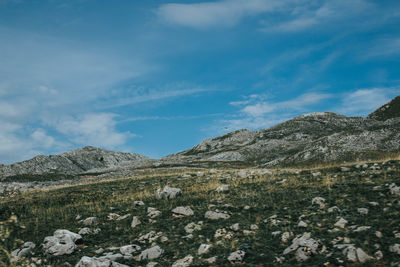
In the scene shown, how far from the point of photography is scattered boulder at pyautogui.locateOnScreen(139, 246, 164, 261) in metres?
9.22

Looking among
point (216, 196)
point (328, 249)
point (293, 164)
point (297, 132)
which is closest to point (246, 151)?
point (297, 132)

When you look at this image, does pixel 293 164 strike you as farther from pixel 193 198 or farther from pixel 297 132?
pixel 297 132

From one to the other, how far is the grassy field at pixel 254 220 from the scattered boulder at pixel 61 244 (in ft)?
0.88

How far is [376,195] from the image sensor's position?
41.8 ft

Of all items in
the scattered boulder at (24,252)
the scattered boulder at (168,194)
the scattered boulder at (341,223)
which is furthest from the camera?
the scattered boulder at (168,194)

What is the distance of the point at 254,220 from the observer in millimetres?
11836

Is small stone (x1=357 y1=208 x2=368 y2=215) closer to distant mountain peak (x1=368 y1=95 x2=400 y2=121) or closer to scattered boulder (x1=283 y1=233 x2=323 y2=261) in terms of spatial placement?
scattered boulder (x1=283 y1=233 x2=323 y2=261)

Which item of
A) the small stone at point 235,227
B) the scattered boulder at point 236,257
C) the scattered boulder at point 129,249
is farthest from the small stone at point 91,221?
the scattered boulder at point 236,257

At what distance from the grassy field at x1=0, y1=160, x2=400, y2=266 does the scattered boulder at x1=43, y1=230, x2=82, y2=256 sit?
0.88 ft

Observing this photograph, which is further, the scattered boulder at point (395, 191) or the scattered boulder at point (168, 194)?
the scattered boulder at point (168, 194)

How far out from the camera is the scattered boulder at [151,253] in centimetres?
922

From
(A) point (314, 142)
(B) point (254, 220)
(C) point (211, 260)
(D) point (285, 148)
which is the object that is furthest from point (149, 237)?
(D) point (285, 148)

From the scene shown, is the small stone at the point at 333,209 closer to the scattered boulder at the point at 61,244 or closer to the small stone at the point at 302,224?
the small stone at the point at 302,224

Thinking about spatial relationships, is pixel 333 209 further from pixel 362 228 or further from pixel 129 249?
pixel 129 249
